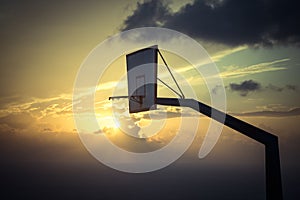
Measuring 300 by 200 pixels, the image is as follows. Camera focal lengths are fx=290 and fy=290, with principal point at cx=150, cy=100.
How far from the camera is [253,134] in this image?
862 cm

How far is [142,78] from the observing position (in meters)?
11.0

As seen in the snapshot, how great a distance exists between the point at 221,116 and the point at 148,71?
10.0 feet

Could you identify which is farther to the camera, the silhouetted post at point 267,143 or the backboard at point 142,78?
the backboard at point 142,78

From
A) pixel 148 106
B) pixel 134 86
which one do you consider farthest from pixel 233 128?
pixel 134 86

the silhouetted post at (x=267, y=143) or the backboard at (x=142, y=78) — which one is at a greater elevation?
the backboard at (x=142, y=78)

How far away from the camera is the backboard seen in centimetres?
1008

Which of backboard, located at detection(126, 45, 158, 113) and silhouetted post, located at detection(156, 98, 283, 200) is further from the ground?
backboard, located at detection(126, 45, 158, 113)

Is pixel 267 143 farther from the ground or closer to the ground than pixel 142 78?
closer to the ground

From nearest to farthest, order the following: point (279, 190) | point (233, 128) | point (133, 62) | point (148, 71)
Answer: point (279, 190), point (233, 128), point (148, 71), point (133, 62)

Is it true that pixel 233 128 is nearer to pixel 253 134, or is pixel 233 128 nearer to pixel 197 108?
pixel 253 134

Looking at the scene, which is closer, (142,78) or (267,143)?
(267,143)

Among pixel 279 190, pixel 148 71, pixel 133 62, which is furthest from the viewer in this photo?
pixel 133 62

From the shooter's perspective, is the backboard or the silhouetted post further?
the backboard

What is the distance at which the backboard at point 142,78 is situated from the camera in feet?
33.1
